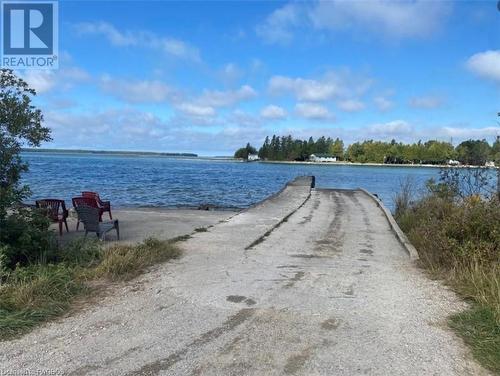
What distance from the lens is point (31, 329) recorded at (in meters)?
4.57

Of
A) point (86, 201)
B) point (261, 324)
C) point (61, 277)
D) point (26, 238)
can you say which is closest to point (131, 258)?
point (61, 277)

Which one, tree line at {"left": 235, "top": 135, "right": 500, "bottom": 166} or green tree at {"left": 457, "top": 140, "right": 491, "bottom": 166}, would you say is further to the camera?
tree line at {"left": 235, "top": 135, "right": 500, "bottom": 166}

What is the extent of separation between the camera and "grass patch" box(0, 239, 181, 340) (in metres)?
4.79

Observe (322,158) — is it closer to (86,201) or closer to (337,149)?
(337,149)

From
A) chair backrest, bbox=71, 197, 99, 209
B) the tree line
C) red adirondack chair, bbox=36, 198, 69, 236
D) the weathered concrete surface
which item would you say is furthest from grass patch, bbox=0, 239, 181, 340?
the tree line

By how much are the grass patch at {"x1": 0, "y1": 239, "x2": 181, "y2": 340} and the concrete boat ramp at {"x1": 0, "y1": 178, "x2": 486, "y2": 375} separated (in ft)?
0.79

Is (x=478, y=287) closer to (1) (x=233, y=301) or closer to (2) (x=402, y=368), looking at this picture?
(2) (x=402, y=368)

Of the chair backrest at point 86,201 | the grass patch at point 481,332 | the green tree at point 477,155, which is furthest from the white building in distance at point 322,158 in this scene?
the grass patch at point 481,332

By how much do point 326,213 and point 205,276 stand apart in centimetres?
1026

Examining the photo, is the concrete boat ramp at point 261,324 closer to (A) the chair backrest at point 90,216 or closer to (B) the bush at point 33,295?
(B) the bush at point 33,295

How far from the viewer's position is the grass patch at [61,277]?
479 cm

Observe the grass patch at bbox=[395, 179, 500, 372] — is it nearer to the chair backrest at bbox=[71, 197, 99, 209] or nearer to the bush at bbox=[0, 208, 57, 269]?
the bush at bbox=[0, 208, 57, 269]

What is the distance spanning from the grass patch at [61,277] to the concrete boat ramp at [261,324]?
241 millimetres

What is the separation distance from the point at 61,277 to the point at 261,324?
8.81 feet
